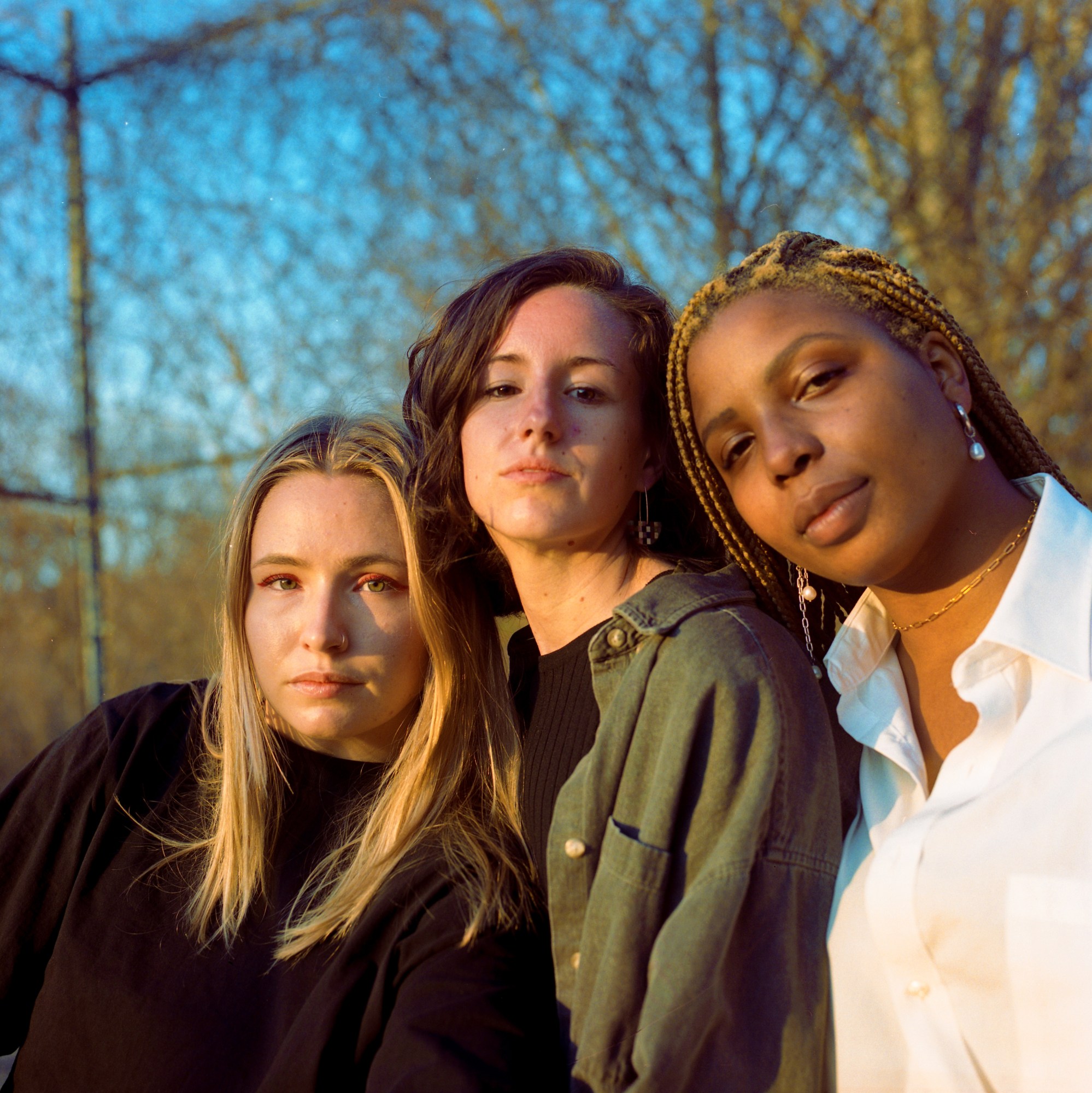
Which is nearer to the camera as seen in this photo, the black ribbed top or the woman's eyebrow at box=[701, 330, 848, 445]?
the woman's eyebrow at box=[701, 330, 848, 445]

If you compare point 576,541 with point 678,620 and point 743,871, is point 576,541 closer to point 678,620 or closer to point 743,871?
point 678,620

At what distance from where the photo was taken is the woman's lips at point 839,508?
1822 mm

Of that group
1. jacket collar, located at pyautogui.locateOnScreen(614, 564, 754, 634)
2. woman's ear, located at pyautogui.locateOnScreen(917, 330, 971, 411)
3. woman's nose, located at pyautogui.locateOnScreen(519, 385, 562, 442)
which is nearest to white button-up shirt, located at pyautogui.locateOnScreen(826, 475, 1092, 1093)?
woman's ear, located at pyautogui.locateOnScreen(917, 330, 971, 411)

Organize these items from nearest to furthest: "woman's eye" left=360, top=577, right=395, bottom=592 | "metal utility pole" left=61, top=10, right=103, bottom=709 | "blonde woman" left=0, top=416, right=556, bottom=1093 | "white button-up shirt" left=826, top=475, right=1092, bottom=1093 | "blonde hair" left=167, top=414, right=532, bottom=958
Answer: "white button-up shirt" left=826, top=475, right=1092, bottom=1093 < "blonde woman" left=0, top=416, right=556, bottom=1093 < "blonde hair" left=167, top=414, right=532, bottom=958 < "woman's eye" left=360, top=577, right=395, bottom=592 < "metal utility pole" left=61, top=10, right=103, bottom=709

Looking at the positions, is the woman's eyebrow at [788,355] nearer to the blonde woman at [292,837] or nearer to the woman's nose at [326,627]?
the blonde woman at [292,837]

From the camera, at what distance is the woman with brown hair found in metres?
1.73

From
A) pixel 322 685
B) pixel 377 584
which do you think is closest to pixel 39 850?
pixel 322 685

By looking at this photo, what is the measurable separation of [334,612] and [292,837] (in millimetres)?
502

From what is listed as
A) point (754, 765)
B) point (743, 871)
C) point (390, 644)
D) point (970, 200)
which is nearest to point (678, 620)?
point (754, 765)

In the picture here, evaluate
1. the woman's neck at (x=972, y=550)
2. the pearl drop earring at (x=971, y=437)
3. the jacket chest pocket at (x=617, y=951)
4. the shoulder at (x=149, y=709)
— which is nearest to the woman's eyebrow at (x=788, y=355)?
the pearl drop earring at (x=971, y=437)

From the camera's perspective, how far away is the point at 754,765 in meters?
1.78

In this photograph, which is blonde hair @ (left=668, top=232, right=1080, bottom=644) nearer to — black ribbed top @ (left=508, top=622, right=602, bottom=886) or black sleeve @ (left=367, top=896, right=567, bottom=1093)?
black ribbed top @ (left=508, top=622, right=602, bottom=886)

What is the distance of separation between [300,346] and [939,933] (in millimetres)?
3057

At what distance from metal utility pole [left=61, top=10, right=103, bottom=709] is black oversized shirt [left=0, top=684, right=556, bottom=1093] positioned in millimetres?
1172
